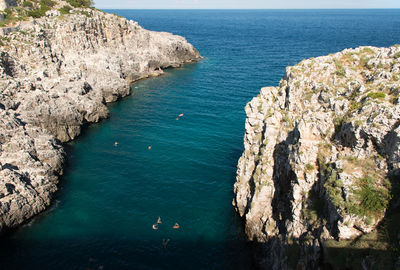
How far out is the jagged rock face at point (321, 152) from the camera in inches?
714

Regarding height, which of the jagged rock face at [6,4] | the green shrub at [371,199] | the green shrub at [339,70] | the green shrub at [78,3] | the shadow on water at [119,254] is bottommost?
the shadow on water at [119,254]

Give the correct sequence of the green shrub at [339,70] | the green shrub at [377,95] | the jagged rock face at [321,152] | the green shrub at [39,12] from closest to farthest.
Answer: the jagged rock face at [321,152] → the green shrub at [377,95] → the green shrub at [339,70] → the green shrub at [39,12]

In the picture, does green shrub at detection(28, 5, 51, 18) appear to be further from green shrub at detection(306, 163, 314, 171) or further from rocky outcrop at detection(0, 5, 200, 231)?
green shrub at detection(306, 163, 314, 171)

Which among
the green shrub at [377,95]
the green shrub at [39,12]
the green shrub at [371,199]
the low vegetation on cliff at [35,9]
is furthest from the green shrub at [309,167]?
the green shrub at [39,12]

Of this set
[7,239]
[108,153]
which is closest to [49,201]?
[7,239]

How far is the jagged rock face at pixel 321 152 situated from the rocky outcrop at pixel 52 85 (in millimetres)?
27664

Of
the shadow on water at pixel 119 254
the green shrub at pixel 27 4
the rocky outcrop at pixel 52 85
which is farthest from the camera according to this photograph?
the green shrub at pixel 27 4

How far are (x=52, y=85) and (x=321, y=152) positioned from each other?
178 feet

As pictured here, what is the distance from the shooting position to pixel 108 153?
47000 mm

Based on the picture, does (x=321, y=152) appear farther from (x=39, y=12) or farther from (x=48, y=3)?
(x=48, y=3)

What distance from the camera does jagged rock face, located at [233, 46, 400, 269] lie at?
59.5 feet

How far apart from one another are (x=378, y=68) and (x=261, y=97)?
12457 mm

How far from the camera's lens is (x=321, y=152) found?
73.3 ft

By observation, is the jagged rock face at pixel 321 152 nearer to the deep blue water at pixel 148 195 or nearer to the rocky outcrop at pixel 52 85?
the deep blue water at pixel 148 195
